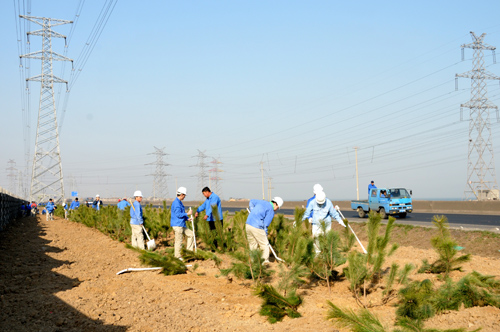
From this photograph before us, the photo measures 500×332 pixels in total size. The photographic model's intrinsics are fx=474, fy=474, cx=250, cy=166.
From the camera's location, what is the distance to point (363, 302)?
20.3 feet

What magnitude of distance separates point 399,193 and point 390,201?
42.0 inches

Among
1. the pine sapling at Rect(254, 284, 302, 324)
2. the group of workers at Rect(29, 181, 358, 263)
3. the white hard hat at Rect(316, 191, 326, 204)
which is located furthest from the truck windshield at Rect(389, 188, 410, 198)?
the pine sapling at Rect(254, 284, 302, 324)

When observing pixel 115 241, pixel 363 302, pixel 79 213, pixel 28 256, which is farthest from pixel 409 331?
pixel 79 213

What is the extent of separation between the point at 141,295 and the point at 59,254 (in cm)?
651

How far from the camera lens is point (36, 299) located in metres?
6.39

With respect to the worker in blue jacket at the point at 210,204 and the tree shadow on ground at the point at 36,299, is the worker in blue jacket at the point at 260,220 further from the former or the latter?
the tree shadow on ground at the point at 36,299

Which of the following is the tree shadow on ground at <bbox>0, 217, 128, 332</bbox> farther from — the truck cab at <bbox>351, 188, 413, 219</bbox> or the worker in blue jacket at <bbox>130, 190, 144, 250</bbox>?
the truck cab at <bbox>351, 188, 413, 219</bbox>

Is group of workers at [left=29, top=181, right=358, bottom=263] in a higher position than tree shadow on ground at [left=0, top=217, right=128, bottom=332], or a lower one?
higher

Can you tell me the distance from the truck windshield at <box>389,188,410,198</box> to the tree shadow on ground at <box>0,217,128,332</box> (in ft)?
60.9

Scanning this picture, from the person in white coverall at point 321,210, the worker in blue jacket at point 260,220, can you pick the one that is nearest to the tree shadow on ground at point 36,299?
the worker in blue jacket at point 260,220

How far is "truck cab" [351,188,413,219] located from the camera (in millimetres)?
24578

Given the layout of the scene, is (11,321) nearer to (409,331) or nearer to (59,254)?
(409,331)

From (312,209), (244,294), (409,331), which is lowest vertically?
(244,294)

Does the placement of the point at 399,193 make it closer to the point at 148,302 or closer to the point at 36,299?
the point at 148,302
